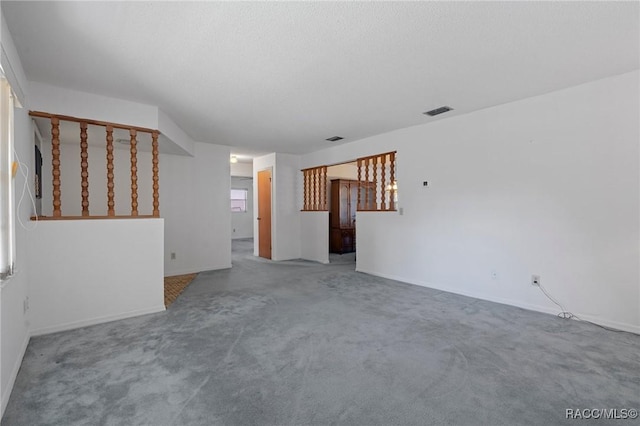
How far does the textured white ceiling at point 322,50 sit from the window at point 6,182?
1.77 feet

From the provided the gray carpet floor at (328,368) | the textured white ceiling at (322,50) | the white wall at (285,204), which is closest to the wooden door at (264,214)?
the white wall at (285,204)

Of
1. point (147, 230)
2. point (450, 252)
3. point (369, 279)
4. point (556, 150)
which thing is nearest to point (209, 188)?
point (147, 230)

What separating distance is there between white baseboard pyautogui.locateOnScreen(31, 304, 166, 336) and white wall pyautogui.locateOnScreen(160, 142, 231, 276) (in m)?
2.18

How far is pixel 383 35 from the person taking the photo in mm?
2283

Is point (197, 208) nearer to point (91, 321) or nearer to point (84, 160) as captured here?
point (84, 160)

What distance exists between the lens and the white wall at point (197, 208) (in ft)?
18.3

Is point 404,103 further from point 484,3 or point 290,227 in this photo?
point 290,227

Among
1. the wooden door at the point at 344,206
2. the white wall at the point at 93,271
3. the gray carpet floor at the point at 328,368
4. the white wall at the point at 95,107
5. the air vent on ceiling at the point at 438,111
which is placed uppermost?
the air vent on ceiling at the point at 438,111

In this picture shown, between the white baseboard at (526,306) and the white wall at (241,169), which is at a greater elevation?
the white wall at (241,169)

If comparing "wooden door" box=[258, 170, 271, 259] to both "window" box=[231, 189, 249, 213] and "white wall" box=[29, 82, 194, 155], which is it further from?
"window" box=[231, 189, 249, 213]

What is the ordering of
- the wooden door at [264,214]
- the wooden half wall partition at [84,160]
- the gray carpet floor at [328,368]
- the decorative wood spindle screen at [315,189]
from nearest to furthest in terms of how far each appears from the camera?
1. the gray carpet floor at [328,368]
2. the wooden half wall partition at [84,160]
3. the decorative wood spindle screen at [315,189]
4. the wooden door at [264,214]

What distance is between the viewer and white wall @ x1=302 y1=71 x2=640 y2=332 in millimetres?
3025

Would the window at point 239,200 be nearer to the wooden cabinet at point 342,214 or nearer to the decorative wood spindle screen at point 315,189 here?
the wooden cabinet at point 342,214

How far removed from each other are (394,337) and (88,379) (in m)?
2.40
